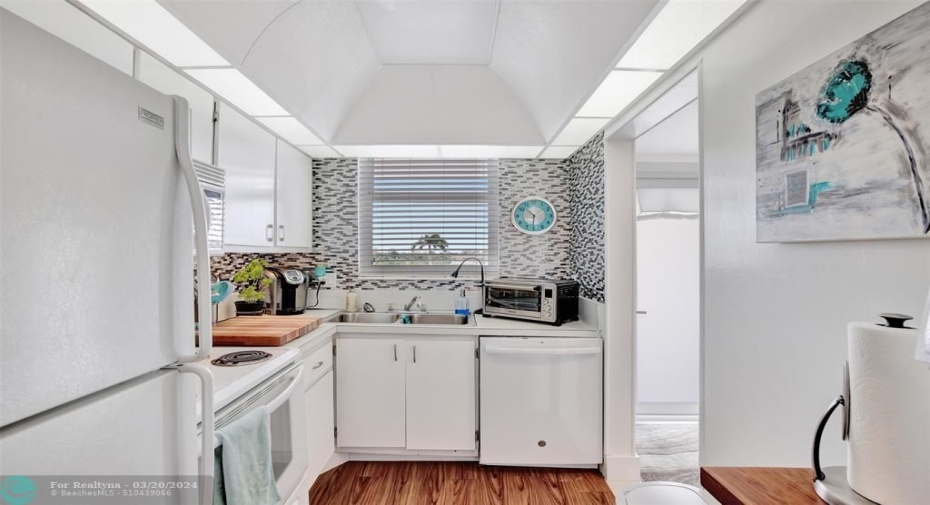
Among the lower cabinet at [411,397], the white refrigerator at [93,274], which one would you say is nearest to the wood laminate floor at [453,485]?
the lower cabinet at [411,397]

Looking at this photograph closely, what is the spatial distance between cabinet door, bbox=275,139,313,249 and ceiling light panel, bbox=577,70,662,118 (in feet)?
6.09

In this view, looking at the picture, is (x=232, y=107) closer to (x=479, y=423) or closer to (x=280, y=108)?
(x=280, y=108)

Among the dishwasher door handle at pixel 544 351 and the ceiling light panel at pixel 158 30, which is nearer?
the ceiling light panel at pixel 158 30

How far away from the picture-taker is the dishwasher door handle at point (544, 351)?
2.35 meters

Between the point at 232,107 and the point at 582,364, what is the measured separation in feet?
7.89

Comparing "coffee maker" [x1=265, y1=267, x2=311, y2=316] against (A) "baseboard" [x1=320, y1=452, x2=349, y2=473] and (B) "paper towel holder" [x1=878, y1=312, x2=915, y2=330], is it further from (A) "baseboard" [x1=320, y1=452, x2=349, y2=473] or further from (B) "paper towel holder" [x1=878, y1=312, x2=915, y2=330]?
(B) "paper towel holder" [x1=878, y1=312, x2=915, y2=330]

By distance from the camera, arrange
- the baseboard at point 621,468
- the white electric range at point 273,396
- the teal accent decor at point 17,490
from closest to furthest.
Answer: the teal accent decor at point 17,490, the white electric range at point 273,396, the baseboard at point 621,468

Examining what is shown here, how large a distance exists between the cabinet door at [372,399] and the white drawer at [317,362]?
0.35 feet

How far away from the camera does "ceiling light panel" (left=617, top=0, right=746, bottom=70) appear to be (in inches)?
46.8

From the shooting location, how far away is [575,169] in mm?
2932

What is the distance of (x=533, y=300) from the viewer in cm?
259

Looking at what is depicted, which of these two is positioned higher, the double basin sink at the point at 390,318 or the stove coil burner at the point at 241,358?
the stove coil burner at the point at 241,358

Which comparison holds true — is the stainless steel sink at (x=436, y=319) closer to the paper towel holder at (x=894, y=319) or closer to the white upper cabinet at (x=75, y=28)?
the white upper cabinet at (x=75, y=28)

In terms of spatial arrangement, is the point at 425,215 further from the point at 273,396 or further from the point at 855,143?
the point at 855,143
